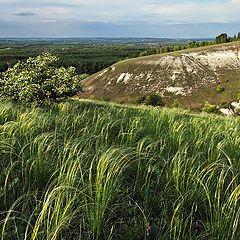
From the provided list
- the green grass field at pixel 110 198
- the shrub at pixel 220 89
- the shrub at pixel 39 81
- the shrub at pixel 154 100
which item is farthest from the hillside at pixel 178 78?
the green grass field at pixel 110 198

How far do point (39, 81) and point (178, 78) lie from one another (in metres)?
51.9

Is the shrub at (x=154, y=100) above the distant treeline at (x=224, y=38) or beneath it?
Answer: beneath

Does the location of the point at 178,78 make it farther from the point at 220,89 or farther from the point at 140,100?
the point at 140,100

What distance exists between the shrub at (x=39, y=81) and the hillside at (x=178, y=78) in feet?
141

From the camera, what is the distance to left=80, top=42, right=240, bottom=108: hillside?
5947 centimetres

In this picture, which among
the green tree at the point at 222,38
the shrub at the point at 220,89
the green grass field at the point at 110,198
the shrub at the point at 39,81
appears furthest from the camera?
the green tree at the point at 222,38

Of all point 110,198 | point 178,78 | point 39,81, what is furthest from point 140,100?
point 110,198

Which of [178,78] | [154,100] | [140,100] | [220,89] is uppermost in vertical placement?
[178,78]

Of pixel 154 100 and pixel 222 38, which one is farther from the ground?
pixel 222 38

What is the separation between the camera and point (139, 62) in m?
71.8

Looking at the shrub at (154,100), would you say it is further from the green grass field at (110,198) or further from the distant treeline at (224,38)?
the green grass field at (110,198)

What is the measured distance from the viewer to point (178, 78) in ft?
211

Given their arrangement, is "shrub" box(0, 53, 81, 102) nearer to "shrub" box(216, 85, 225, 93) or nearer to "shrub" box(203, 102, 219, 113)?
"shrub" box(203, 102, 219, 113)

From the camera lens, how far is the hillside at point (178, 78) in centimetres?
5947
